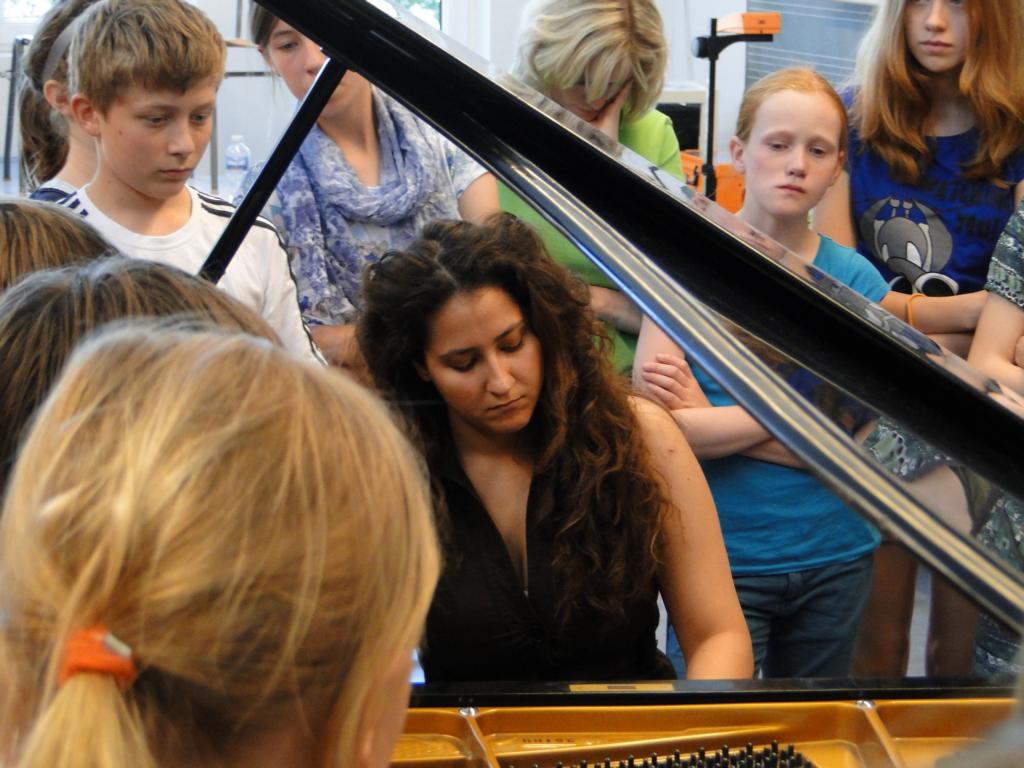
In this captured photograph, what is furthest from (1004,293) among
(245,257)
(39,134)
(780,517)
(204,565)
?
(204,565)

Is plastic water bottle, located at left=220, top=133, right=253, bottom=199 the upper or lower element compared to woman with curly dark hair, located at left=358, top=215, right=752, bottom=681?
lower

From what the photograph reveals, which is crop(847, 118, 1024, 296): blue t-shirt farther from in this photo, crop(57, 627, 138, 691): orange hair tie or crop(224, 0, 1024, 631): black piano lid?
crop(57, 627, 138, 691): orange hair tie

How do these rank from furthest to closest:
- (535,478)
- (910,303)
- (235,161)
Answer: (235,161), (910,303), (535,478)

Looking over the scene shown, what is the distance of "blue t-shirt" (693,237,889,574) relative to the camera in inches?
75.6

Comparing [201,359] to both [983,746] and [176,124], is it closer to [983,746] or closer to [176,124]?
[983,746]

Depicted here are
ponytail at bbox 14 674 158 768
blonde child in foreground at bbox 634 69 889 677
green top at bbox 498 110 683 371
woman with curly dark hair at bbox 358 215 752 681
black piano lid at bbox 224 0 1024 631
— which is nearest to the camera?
ponytail at bbox 14 674 158 768

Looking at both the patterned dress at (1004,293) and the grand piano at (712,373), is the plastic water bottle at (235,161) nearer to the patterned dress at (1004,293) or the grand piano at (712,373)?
the patterned dress at (1004,293)

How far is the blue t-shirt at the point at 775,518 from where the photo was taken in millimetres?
1920

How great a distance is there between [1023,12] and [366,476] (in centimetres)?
181

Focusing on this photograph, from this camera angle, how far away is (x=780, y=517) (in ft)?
6.29

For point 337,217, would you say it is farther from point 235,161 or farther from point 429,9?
point 429,9

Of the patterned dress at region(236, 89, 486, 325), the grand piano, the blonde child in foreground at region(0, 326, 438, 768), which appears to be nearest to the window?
the patterned dress at region(236, 89, 486, 325)

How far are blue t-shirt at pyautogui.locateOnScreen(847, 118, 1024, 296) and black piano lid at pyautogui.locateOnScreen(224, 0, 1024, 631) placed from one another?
3.40 ft

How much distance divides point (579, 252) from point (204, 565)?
136 cm
